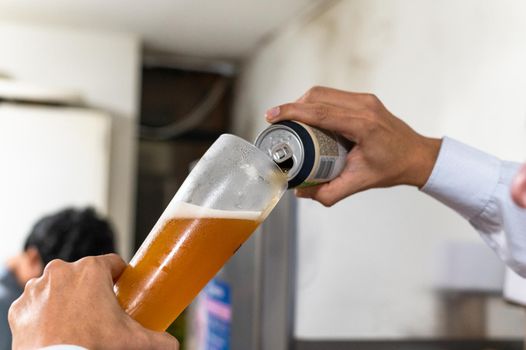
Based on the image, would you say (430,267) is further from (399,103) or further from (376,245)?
(399,103)

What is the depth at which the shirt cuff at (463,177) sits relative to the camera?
0.87m

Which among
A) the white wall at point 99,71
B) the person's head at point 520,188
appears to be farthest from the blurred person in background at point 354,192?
the white wall at point 99,71

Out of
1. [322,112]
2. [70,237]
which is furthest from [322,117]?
[70,237]

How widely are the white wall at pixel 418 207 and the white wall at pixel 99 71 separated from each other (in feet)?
5.76

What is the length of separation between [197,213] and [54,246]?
125cm

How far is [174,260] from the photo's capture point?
0.68 m

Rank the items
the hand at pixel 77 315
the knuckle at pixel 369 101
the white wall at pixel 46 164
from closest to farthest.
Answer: the hand at pixel 77 315
the knuckle at pixel 369 101
the white wall at pixel 46 164

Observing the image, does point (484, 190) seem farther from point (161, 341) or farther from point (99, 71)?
point (99, 71)

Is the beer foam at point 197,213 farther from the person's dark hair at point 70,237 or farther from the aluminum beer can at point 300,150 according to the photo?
the person's dark hair at point 70,237

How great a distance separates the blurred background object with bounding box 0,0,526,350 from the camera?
130 cm

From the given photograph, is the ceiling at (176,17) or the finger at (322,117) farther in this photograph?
the ceiling at (176,17)

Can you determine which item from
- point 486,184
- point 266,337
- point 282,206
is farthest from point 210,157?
point 266,337

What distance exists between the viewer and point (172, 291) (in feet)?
2.27

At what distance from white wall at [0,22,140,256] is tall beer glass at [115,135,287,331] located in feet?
8.38
